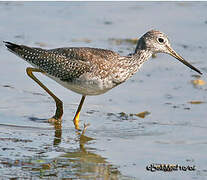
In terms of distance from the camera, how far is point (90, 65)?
10430 mm

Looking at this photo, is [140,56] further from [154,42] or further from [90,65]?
[90,65]

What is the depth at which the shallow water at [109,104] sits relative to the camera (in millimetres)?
8516

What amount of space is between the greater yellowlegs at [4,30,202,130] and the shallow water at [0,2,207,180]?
0.76 metres

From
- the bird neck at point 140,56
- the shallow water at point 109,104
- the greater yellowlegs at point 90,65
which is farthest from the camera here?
the bird neck at point 140,56

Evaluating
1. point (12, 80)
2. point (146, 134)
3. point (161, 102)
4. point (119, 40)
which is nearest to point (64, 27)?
point (119, 40)

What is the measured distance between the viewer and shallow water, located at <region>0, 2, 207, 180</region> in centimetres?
852

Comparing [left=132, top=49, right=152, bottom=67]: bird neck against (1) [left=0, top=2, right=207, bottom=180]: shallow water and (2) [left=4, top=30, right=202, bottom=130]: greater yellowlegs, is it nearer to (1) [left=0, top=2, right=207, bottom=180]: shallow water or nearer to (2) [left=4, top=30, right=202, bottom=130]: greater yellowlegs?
(2) [left=4, top=30, right=202, bottom=130]: greater yellowlegs

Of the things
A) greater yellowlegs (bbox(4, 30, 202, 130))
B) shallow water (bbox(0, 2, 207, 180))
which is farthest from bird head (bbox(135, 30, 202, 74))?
shallow water (bbox(0, 2, 207, 180))

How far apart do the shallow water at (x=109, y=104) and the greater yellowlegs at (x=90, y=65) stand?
0.76 m

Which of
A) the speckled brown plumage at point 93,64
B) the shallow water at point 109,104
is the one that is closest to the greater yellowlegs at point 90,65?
the speckled brown plumage at point 93,64

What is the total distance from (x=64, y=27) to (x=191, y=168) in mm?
8933

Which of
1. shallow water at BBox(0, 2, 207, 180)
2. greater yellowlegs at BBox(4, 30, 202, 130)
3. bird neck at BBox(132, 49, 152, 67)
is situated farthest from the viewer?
bird neck at BBox(132, 49, 152, 67)

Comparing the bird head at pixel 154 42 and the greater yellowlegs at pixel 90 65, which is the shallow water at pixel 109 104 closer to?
the greater yellowlegs at pixel 90 65

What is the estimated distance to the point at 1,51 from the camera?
48.2ft
